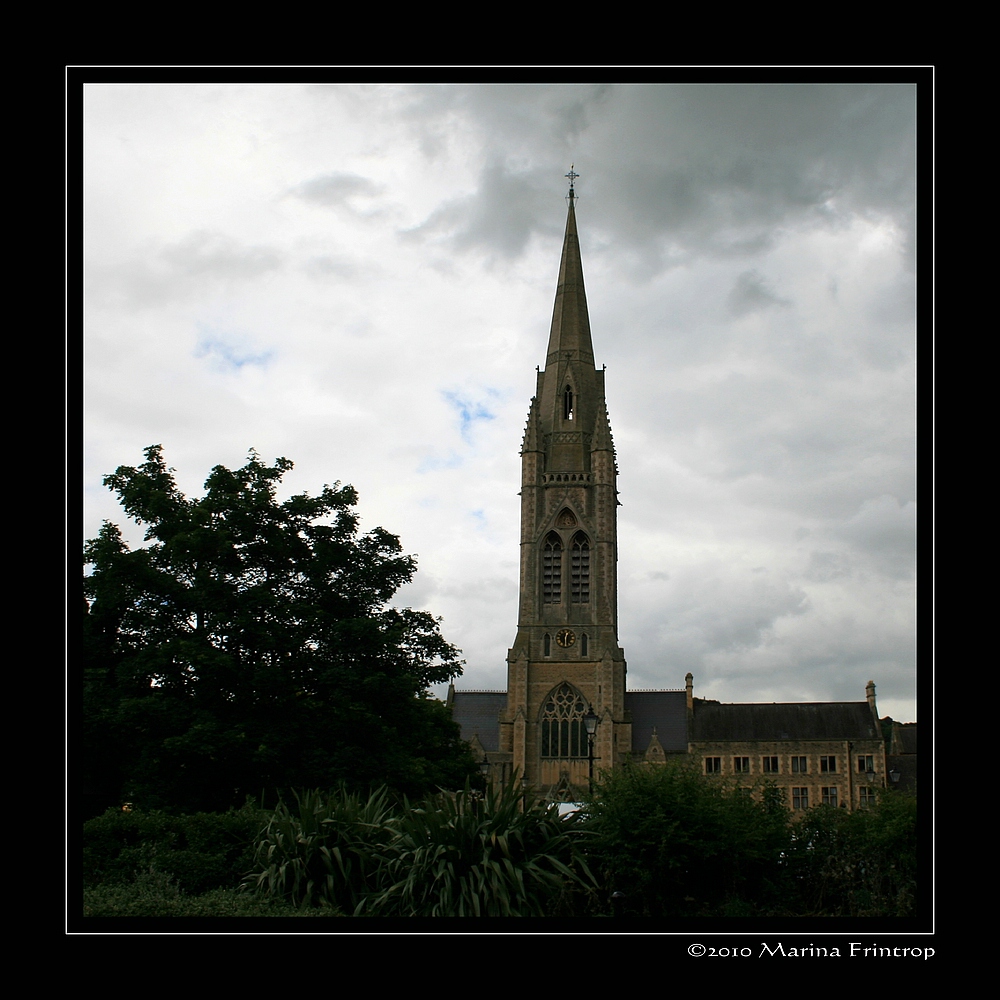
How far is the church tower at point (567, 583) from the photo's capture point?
208 ft

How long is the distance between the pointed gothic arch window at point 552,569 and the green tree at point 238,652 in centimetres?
4096

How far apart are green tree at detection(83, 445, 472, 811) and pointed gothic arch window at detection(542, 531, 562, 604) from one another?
40962 mm

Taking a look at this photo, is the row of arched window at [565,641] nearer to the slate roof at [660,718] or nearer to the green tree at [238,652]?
the slate roof at [660,718]

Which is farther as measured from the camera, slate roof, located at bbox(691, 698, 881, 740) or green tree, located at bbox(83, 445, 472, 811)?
slate roof, located at bbox(691, 698, 881, 740)

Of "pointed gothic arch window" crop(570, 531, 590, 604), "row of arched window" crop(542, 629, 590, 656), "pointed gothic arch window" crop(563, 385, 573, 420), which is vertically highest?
"pointed gothic arch window" crop(563, 385, 573, 420)

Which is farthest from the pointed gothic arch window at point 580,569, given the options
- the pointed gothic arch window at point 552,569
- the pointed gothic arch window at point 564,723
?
the pointed gothic arch window at point 564,723

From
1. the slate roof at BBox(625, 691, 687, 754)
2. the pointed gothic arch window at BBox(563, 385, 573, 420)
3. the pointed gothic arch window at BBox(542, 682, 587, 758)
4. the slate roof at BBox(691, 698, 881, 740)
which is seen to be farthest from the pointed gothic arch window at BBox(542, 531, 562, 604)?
the slate roof at BBox(691, 698, 881, 740)

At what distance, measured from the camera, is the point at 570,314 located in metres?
75.4

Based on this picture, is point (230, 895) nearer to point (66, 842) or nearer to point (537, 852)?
point (537, 852)

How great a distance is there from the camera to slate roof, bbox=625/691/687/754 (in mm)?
66625

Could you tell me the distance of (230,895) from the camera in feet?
44.9

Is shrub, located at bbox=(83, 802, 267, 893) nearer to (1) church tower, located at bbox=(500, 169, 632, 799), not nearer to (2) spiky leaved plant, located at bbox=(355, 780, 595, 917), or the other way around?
(2) spiky leaved plant, located at bbox=(355, 780, 595, 917)

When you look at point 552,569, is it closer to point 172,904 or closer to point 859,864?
point 859,864
